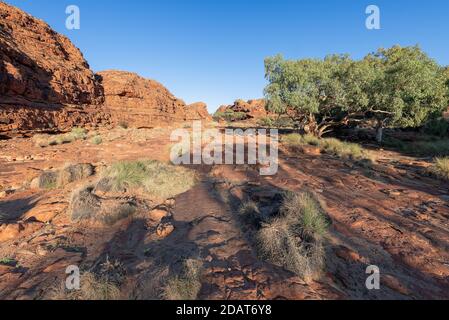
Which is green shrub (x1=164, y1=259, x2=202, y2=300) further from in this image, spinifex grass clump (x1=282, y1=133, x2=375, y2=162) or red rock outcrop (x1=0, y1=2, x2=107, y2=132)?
red rock outcrop (x1=0, y1=2, x2=107, y2=132)

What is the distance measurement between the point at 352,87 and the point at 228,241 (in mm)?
15408

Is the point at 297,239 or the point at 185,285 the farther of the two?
the point at 297,239

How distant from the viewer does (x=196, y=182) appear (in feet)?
23.0

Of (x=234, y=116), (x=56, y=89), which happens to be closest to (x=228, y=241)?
(x=56, y=89)

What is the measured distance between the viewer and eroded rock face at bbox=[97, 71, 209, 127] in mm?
29923

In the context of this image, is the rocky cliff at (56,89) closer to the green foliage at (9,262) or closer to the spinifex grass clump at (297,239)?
the green foliage at (9,262)

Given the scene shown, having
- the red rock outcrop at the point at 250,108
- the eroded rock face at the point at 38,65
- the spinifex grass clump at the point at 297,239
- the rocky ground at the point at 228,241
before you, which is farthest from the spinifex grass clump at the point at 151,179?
the red rock outcrop at the point at 250,108

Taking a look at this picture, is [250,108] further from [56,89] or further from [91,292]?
[91,292]

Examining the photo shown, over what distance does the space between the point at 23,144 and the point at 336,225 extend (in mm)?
16360

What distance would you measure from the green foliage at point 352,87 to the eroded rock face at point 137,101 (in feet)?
60.0

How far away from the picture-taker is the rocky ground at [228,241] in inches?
119

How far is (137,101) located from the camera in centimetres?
3216
